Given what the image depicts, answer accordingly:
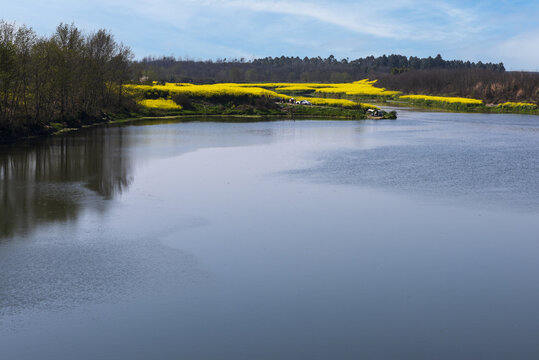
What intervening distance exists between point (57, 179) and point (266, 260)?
1240cm

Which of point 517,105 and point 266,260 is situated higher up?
point 517,105

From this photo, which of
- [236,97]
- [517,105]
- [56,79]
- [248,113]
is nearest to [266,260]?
[56,79]

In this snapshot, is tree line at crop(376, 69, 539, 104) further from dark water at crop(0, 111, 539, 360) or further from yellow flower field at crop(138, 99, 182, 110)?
dark water at crop(0, 111, 539, 360)

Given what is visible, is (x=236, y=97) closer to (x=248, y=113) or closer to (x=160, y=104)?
(x=248, y=113)

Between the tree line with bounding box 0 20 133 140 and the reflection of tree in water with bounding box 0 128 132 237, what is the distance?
2.98 metres

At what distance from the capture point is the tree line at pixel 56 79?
3388 centimetres

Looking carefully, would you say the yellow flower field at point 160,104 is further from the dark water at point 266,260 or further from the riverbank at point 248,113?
the dark water at point 266,260

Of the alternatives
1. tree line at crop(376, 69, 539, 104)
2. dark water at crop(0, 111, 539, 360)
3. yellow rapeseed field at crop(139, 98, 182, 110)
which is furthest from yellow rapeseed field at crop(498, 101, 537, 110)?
dark water at crop(0, 111, 539, 360)

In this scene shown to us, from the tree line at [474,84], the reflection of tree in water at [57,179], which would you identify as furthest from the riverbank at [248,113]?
the tree line at [474,84]

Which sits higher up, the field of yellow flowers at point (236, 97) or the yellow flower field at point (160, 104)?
the field of yellow flowers at point (236, 97)

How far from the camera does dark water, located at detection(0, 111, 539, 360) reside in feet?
30.2

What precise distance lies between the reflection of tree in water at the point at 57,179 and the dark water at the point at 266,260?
0.38 ft

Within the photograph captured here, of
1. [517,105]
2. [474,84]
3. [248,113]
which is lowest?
[248,113]

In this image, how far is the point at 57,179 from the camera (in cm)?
2230
